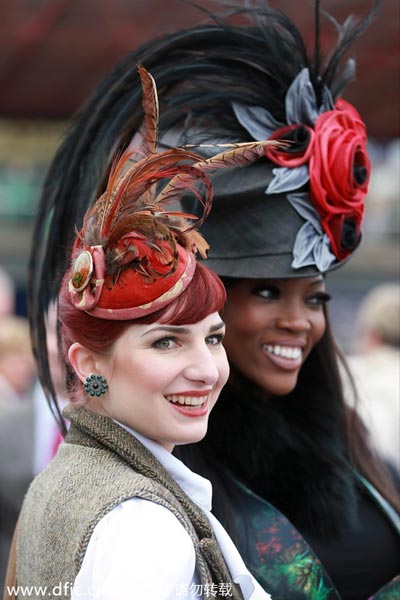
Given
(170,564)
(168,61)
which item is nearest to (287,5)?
(168,61)

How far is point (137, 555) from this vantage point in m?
1.36

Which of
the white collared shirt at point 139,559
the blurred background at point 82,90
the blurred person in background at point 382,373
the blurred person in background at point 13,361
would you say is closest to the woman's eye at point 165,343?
the white collared shirt at point 139,559

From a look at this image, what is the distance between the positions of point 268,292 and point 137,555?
892 mm

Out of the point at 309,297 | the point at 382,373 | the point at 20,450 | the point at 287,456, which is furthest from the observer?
the point at 20,450

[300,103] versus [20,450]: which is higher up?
[300,103]

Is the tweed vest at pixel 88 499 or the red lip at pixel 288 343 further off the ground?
the red lip at pixel 288 343

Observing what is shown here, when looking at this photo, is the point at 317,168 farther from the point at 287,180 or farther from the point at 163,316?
the point at 163,316

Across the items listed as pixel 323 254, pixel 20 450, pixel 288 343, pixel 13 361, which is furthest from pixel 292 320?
pixel 13 361

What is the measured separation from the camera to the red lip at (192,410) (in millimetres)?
1575

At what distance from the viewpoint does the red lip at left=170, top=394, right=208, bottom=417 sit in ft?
5.17

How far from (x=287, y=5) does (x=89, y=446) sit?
17.3 ft

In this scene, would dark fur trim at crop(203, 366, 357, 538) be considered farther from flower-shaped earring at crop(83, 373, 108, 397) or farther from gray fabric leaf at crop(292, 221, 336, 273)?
flower-shaped earring at crop(83, 373, 108, 397)

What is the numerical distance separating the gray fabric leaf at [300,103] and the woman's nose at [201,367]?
766 millimetres

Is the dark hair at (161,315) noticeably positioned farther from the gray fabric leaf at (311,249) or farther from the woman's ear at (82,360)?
the gray fabric leaf at (311,249)
